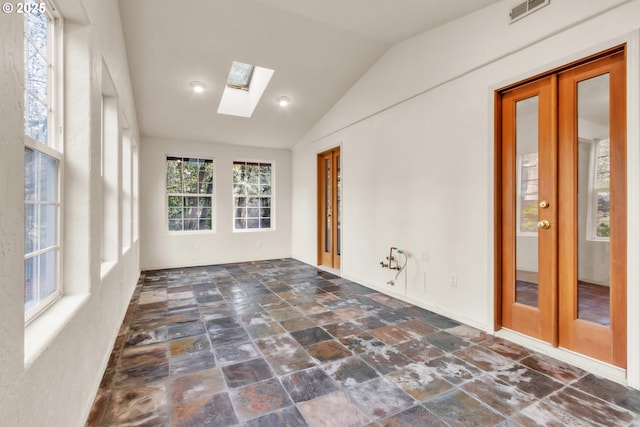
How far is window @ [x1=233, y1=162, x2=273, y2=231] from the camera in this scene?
656 cm

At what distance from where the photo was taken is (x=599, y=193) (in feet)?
7.43

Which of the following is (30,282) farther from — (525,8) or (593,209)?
(525,8)

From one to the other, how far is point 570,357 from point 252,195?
18.7 feet

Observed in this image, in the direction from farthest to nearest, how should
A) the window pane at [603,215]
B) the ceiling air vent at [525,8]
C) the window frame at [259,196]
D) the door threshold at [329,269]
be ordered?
the window frame at [259,196], the door threshold at [329,269], the ceiling air vent at [525,8], the window pane at [603,215]

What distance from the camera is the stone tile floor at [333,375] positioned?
174cm

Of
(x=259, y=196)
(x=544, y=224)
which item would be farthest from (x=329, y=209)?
(x=544, y=224)

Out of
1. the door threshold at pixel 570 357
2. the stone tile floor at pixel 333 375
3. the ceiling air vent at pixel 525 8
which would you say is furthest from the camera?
the ceiling air vent at pixel 525 8

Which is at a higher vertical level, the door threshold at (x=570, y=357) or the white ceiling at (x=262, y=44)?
the white ceiling at (x=262, y=44)

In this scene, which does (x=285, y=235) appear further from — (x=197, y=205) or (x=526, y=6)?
(x=526, y=6)

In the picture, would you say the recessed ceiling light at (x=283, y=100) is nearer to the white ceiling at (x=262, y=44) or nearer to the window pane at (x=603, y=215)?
the white ceiling at (x=262, y=44)

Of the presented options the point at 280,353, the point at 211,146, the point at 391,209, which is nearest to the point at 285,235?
the point at 211,146

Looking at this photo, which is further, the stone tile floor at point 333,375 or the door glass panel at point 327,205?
the door glass panel at point 327,205

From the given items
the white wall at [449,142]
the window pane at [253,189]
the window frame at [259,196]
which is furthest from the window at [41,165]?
the window pane at [253,189]

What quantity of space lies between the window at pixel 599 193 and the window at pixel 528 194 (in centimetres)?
38
